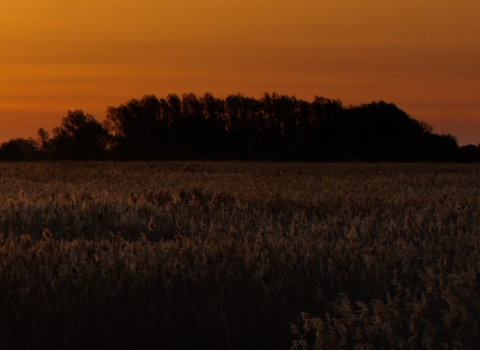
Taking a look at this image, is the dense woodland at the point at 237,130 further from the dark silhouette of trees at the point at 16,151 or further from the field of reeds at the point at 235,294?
the field of reeds at the point at 235,294

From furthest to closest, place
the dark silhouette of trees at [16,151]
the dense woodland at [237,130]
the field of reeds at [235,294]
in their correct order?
the dark silhouette of trees at [16,151] → the dense woodland at [237,130] → the field of reeds at [235,294]

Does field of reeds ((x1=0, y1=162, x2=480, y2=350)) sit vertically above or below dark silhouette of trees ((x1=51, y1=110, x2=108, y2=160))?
below

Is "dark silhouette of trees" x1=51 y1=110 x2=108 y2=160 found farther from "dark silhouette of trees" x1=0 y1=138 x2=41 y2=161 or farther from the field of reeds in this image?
the field of reeds

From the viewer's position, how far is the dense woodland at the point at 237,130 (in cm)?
6850

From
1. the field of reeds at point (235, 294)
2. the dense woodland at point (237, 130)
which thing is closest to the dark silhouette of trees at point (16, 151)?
the dense woodland at point (237, 130)

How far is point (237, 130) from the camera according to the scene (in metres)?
71.7

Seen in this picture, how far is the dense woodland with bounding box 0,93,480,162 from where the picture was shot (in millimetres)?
68500

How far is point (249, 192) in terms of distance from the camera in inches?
664

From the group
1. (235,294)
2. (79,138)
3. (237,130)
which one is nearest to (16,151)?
(79,138)

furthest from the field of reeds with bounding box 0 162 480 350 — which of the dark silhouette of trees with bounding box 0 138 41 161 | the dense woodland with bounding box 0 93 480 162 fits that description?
the dark silhouette of trees with bounding box 0 138 41 161

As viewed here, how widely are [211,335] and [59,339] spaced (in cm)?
135

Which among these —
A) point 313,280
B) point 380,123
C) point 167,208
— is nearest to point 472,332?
point 313,280

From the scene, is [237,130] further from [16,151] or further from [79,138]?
[16,151]

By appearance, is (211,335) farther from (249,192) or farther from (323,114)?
(323,114)
